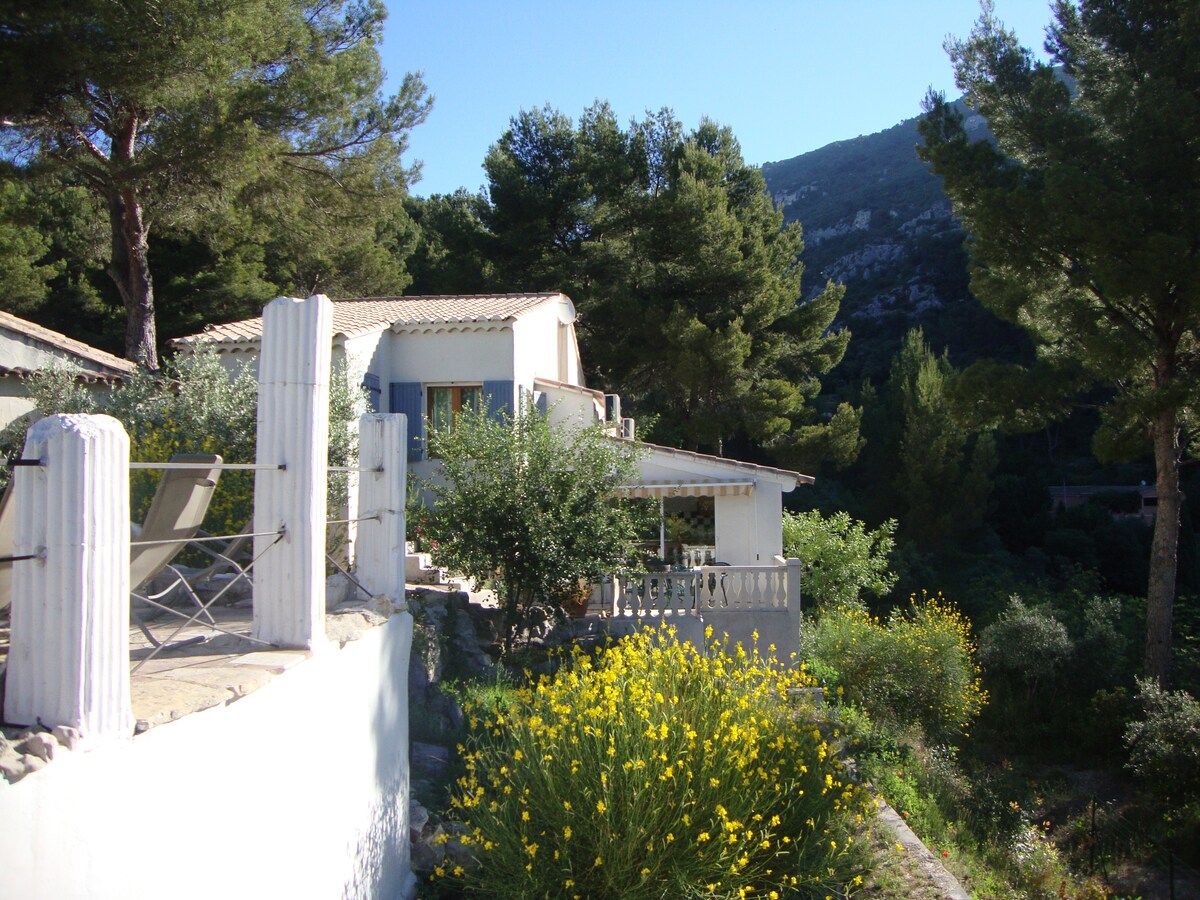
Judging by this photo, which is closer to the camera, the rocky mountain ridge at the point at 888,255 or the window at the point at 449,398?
the window at the point at 449,398

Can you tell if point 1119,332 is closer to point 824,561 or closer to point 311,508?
point 824,561

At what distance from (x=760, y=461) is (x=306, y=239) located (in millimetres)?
18545

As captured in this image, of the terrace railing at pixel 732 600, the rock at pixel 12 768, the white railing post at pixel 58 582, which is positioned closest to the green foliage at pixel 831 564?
the terrace railing at pixel 732 600

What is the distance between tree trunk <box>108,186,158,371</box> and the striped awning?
9818 mm

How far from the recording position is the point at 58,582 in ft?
11.0

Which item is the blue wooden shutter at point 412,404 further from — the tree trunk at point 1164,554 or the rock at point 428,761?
the tree trunk at point 1164,554

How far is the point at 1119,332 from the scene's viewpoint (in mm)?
17078

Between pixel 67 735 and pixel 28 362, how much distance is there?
1329 centimetres

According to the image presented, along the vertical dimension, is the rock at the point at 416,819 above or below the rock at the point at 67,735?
below

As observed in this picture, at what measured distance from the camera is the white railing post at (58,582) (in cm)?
332

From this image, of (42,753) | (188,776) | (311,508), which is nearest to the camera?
(42,753)

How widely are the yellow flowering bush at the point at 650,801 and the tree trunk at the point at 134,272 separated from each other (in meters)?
14.4

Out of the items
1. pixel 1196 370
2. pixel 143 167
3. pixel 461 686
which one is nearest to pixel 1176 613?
pixel 1196 370

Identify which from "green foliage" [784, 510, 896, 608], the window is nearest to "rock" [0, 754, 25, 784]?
the window
